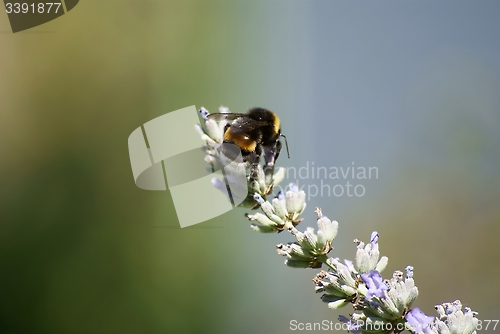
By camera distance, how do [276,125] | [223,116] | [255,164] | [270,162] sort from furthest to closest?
[276,125] < [223,116] < [270,162] < [255,164]

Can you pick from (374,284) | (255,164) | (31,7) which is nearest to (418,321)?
(374,284)

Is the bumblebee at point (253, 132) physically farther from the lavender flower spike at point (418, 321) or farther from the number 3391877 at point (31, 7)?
the number 3391877 at point (31, 7)

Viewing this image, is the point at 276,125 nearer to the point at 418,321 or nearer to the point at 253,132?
the point at 253,132

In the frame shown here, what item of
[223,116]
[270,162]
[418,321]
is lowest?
[418,321]

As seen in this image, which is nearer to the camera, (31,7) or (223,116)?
(223,116)

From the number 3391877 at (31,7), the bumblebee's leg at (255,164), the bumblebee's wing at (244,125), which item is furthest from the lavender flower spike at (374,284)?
the number 3391877 at (31,7)

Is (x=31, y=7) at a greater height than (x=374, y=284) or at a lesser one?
greater

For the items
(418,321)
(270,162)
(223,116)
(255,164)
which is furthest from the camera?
(223,116)

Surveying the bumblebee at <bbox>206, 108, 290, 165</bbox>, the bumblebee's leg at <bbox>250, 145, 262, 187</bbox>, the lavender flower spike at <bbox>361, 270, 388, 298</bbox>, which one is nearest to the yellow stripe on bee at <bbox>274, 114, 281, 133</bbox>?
the bumblebee at <bbox>206, 108, 290, 165</bbox>

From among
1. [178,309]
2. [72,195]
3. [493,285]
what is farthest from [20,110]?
[493,285]

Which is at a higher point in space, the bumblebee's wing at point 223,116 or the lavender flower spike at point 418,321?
the bumblebee's wing at point 223,116
